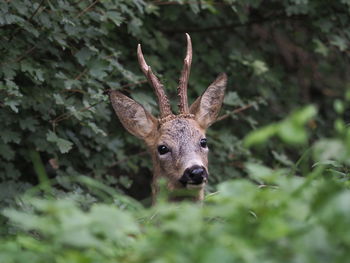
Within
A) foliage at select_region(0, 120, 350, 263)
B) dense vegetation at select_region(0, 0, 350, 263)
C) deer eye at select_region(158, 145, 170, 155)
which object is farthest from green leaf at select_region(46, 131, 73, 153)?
foliage at select_region(0, 120, 350, 263)

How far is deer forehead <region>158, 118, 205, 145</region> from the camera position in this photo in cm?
511

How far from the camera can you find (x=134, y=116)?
550 centimetres

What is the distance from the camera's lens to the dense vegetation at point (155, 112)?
A: 78.9 inches

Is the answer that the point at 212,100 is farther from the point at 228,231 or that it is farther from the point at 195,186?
the point at 228,231

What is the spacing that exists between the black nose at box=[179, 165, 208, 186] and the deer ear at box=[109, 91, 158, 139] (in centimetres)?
92

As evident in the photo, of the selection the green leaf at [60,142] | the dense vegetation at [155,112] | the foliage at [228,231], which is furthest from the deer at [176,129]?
the foliage at [228,231]

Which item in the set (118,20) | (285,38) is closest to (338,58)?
(285,38)

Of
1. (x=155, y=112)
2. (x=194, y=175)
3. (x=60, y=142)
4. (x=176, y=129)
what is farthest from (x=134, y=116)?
(x=194, y=175)

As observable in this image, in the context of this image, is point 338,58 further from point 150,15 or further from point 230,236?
point 230,236

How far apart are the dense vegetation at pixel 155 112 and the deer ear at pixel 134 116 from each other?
19 centimetres

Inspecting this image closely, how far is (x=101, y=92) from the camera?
5188mm

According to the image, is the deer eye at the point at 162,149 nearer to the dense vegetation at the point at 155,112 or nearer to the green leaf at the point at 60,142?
the dense vegetation at the point at 155,112

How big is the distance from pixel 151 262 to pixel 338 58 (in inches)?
250

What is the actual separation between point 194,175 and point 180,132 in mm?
693
